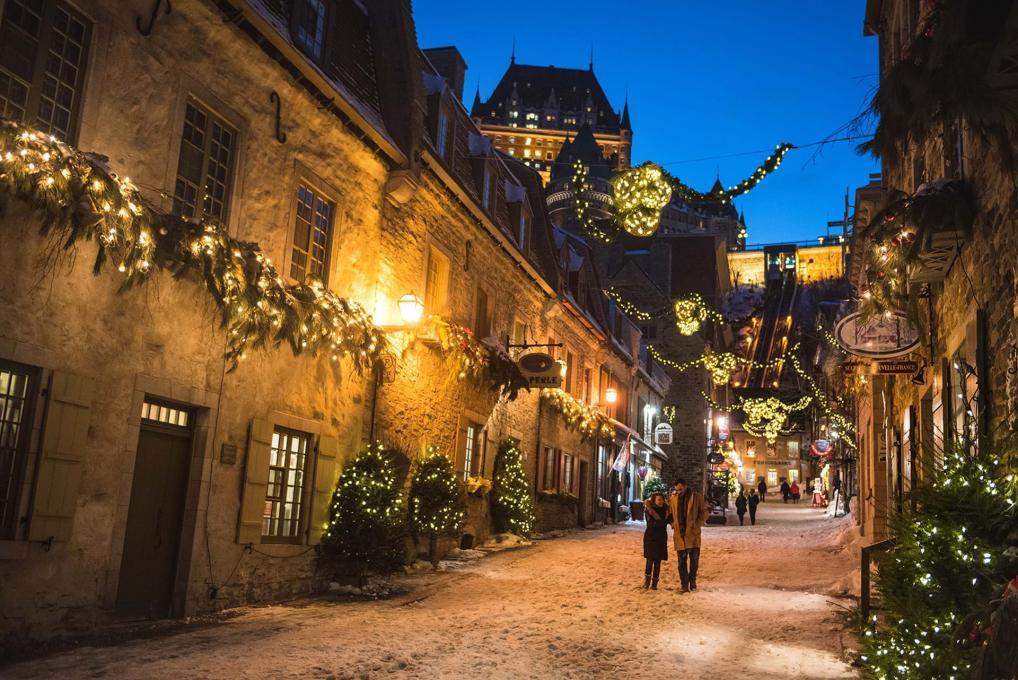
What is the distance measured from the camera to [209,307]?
8945 mm

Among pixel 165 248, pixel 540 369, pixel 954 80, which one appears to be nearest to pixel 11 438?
pixel 165 248

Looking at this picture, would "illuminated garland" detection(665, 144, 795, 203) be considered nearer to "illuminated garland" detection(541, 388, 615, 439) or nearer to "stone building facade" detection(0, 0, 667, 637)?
"stone building facade" detection(0, 0, 667, 637)

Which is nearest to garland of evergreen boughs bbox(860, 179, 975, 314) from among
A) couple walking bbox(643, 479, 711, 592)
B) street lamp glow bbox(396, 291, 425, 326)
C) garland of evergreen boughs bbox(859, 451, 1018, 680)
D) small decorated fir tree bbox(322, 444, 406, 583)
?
garland of evergreen boughs bbox(859, 451, 1018, 680)

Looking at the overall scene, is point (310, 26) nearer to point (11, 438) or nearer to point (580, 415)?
point (11, 438)

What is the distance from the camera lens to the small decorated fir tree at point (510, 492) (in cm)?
1836

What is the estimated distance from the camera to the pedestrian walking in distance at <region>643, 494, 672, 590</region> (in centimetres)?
1264

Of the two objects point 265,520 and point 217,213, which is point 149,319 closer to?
point 217,213

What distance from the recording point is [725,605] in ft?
36.1

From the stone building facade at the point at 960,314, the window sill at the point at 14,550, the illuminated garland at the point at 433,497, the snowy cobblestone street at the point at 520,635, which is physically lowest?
the snowy cobblestone street at the point at 520,635

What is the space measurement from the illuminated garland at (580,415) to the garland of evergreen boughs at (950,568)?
16.2m

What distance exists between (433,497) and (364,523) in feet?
9.35

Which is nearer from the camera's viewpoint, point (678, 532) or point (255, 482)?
point (255, 482)

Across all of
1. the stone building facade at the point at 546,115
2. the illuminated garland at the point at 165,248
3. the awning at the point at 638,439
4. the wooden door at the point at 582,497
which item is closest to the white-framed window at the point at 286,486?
the illuminated garland at the point at 165,248

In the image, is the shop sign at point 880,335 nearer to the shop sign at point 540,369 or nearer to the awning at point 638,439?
the shop sign at point 540,369
